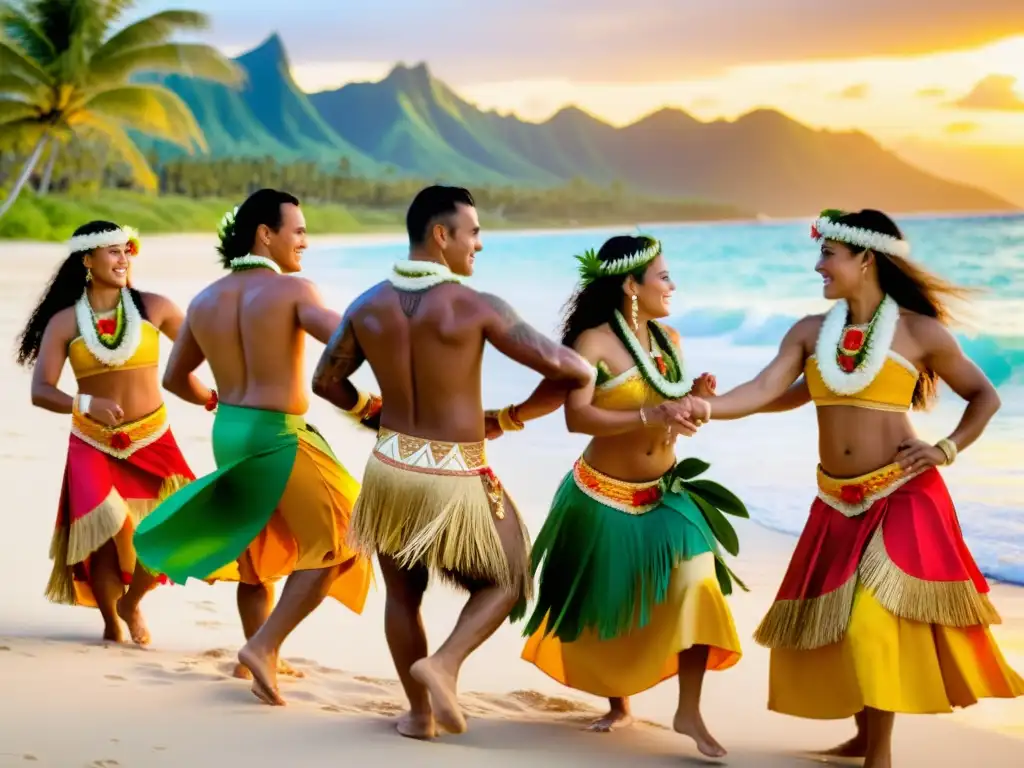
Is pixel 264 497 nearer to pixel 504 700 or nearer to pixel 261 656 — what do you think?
pixel 261 656

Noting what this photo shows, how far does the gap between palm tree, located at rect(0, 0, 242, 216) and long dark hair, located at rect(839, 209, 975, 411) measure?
71.3 feet

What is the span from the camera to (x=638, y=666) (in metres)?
4.45

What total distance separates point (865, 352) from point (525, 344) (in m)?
1.00

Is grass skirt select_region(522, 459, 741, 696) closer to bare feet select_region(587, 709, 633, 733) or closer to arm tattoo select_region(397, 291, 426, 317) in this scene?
bare feet select_region(587, 709, 633, 733)

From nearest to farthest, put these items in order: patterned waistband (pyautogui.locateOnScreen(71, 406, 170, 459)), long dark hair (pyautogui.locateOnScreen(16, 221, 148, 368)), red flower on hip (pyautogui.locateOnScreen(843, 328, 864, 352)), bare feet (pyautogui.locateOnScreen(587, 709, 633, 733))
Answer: red flower on hip (pyautogui.locateOnScreen(843, 328, 864, 352)) → bare feet (pyautogui.locateOnScreen(587, 709, 633, 733)) → patterned waistband (pyautogui.locateOnScreen(71, 406, 170, 459)) → long dark hair (pyautogui.locateOnScreen(16, 221, 148, 368))

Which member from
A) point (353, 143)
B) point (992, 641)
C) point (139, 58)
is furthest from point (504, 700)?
point (353, 143)

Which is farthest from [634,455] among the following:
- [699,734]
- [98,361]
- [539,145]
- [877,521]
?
[539,145]

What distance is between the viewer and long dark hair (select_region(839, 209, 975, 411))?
4441 millimetres

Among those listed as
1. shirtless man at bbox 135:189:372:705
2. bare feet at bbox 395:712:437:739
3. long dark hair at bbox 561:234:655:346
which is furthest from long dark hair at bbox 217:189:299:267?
bare feet at bbox 395:712:437:739

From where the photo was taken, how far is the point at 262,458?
4.79m

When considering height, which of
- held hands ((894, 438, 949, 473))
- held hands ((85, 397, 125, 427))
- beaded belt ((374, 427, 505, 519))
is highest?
held hands ((894, 438, 949, 473))

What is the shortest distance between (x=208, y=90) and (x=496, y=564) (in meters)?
93.5

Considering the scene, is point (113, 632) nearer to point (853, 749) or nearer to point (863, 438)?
point (853, 749)

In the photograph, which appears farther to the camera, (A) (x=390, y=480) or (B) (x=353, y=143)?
(B) (x=353, y=143)
